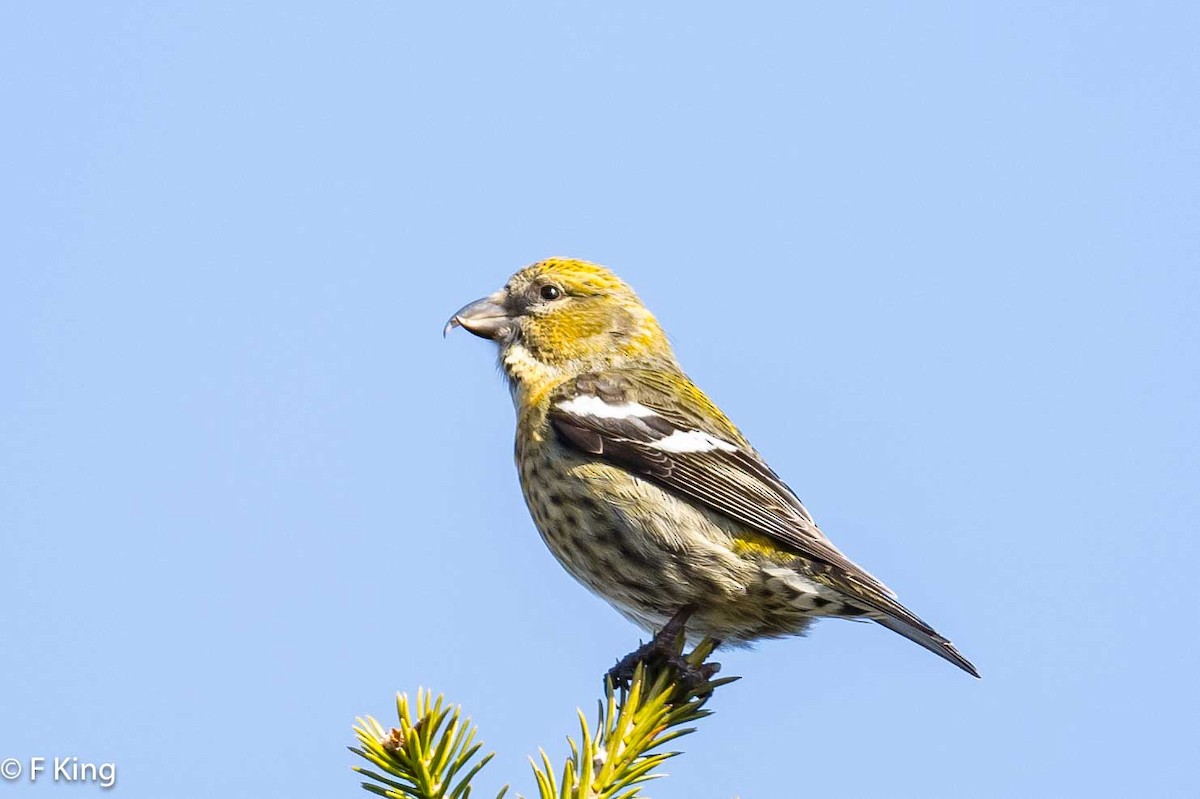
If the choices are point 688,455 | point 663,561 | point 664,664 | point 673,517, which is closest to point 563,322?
point 688,455

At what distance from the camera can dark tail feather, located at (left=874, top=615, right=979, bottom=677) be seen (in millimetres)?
5133

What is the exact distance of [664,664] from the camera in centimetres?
484

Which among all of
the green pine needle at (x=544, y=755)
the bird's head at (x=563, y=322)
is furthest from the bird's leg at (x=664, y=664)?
the bird's head at (x=563, y=322)

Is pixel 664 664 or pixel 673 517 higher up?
pixel 673 517

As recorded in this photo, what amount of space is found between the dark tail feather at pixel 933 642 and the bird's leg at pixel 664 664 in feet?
2.88

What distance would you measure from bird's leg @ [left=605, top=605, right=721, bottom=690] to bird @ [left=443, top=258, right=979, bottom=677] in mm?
401

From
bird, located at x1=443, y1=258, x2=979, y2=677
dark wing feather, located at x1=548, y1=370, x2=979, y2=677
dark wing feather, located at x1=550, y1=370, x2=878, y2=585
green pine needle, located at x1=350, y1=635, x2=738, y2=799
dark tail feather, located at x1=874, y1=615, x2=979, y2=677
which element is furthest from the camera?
dark wing feather, located at x1=550, y1=370, x2=878, y2=585

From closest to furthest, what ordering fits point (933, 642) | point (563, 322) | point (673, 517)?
point (933, 642) → point (673, 517) → point (563, 322)

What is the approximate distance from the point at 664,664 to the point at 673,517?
3.46 ft

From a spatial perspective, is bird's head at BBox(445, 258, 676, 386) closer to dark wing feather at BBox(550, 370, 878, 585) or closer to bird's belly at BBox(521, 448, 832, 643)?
dark wing feather at BBox(550, 370, 878, 585)

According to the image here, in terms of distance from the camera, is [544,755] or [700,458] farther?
[700,458]

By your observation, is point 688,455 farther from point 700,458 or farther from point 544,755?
point 544,755

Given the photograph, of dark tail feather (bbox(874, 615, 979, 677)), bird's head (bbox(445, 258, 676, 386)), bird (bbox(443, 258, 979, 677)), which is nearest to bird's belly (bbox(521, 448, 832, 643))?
bird (bbox(443, 258, 979, 677))

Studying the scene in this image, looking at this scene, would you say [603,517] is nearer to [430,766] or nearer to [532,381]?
[532,381]
